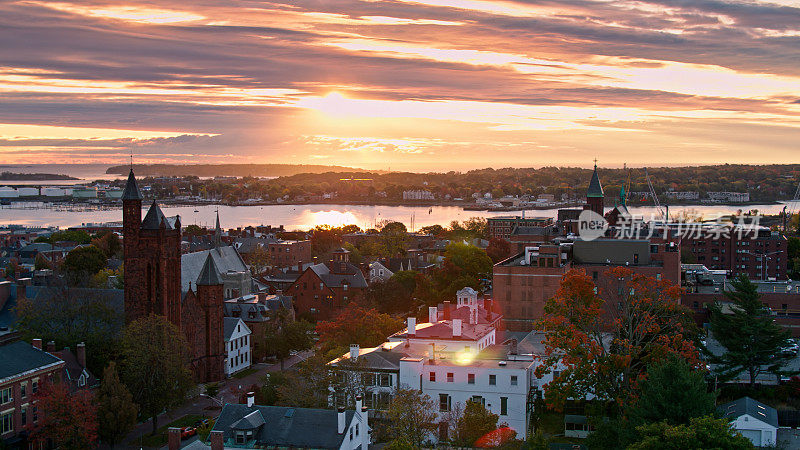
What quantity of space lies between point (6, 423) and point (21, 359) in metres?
3.07

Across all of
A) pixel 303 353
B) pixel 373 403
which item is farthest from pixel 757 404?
pixel 303 353

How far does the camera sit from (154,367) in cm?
3822

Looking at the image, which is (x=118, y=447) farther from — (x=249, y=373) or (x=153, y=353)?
(x=249, y=373)

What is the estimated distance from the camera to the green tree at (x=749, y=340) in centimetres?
4059

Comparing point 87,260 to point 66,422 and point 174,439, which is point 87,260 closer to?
point 66,422

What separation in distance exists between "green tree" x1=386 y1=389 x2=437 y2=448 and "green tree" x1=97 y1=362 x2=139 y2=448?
1153 cm

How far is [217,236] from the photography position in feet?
268

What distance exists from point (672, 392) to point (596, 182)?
62.7m

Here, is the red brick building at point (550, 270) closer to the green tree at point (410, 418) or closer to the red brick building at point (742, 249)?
the green tree at point (410, 418)

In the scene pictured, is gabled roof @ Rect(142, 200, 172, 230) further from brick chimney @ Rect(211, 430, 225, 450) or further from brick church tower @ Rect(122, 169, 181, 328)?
brick chimney @ Rect(211, 430, 225, 450)

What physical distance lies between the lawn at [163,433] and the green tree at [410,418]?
11.3m

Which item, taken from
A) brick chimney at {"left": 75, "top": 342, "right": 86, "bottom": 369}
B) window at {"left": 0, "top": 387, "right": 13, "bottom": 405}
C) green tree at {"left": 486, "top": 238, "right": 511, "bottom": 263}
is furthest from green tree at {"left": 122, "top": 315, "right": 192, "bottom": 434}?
green tree at {"left": 486, "top": 238, "right": 511, "bottom": 263}

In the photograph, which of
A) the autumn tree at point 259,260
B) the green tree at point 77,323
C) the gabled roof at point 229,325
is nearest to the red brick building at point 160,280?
the green tree at point 77,323

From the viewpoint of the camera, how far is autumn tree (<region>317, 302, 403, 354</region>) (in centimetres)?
4409
